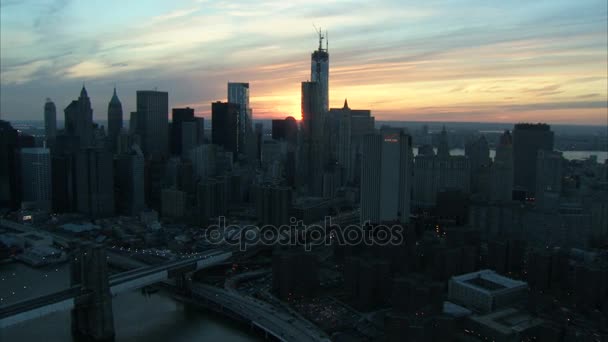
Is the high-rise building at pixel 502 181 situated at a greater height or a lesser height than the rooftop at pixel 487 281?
greater

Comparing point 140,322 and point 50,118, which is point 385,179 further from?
point 50,118

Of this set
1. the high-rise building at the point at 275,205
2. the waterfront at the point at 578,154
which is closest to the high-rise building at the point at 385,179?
the high-rise building at the point at 275,205

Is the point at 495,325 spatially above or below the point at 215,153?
below

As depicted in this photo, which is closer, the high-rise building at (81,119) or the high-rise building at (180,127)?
the high-rise building at (81,119)

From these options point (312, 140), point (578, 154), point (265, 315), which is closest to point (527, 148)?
point (312, 140)

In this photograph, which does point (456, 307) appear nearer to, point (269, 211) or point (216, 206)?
point (269, 211)

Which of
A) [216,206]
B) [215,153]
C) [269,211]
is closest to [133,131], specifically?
[215,153]

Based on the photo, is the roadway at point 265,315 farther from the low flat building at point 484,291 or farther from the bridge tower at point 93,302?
the low flat building at point 484,291
